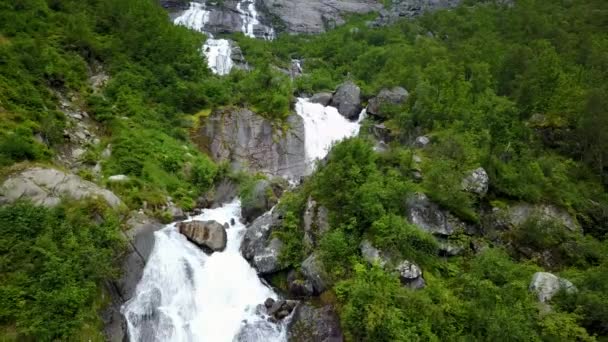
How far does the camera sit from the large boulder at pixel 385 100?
26328mm

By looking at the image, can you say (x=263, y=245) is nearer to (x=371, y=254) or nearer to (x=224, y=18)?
(x=371, y=254)

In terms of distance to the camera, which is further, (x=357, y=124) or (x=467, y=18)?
(x=467, y=18)

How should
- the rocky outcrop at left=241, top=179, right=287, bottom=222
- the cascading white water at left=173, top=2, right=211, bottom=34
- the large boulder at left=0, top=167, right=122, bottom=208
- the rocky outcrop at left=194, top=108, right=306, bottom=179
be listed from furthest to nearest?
1. the cascading white water at left=173, top=2, right=211, bottom=34
2. the rocky outcrop at left=194, top=108, right=306, bottom=179
3. the rocky outcrop at left=241, top=179, right=287, bottom=222
4. the large boulder at left=0, top=167, right=122, bottom=208

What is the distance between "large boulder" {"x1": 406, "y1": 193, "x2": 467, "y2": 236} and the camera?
14.8 meters

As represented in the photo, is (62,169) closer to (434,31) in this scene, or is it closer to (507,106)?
(507,106)

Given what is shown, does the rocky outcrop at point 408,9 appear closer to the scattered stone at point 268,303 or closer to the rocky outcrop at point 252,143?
the rocky outcrop at point 252,143

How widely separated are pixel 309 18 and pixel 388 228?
4622 centimetres

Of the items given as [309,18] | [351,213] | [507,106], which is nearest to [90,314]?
[351,213]

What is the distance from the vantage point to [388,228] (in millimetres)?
13438

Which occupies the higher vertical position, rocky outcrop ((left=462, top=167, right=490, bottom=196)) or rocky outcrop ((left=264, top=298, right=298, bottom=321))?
rocky outcrop ((left=462, top=167, right=490, bottom=196))

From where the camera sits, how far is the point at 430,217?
15.1 meters

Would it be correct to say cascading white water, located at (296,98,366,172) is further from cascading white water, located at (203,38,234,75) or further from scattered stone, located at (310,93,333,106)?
cascading white water, located at (203,38,234,75)

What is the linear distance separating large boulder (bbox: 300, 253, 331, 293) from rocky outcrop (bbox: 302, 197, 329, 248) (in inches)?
35.3

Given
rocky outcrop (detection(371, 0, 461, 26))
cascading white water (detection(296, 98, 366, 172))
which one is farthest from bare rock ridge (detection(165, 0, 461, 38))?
cascading white water (detection(296, 98, 366, 172))
